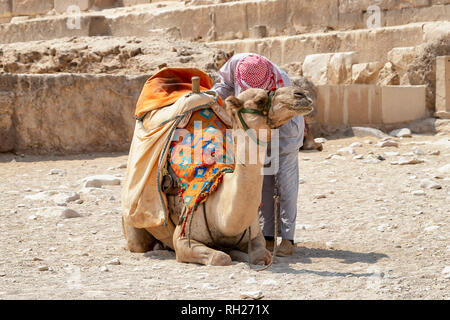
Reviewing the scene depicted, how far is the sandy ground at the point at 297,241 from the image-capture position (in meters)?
4.10

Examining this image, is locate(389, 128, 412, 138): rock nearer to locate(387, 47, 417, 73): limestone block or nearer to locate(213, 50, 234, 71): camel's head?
locate(387, 47, 417, 73): limestone block

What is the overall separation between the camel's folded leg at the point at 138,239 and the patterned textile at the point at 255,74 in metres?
1.37

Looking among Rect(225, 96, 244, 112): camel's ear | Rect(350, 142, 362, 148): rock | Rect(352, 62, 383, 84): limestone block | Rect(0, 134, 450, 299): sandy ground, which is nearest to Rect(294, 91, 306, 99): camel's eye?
Rect(225, 96, 244, 112): camel's ear

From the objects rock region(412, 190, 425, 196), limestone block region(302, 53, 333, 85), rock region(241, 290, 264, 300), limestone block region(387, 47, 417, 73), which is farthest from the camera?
limestone block region(302, 53, 333, 85)

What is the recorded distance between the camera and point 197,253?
480cm

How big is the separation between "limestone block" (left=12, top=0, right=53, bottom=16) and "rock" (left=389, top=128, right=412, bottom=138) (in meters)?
15.7

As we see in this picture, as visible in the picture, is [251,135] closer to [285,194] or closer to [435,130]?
[285,194]

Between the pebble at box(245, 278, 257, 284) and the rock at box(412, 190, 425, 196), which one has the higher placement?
the pebble at box(245, 278, 257, 284)

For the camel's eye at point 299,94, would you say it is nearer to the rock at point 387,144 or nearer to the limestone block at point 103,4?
the rock at point 387,144

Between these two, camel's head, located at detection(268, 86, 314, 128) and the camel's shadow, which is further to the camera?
the camel's shadow

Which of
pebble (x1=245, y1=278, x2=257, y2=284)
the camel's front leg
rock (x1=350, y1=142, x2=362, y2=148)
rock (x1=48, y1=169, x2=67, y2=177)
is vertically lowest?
rock (x1=48, y1=169, x2=67, y2=177)

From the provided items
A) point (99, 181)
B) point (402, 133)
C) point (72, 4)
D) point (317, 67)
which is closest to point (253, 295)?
point (99, 181)

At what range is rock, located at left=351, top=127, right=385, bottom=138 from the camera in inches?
459

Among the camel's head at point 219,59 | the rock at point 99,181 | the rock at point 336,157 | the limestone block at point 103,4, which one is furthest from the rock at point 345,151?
the limestone block at point 103,4
